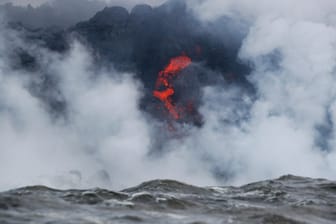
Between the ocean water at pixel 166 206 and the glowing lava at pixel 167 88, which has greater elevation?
the glowing lava at pixel 167 88

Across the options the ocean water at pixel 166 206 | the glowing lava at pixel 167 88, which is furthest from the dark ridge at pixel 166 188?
the glowing lava at pixel 167 88

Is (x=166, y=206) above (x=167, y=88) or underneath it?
underneath

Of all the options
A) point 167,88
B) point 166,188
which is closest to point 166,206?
point 166,188

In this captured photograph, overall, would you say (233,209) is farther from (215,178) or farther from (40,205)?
(215,178)

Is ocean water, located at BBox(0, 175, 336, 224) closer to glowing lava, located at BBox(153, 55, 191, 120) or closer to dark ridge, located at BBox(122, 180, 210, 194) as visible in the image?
dark ridge, located at BBox(122, 180, 210, 194)

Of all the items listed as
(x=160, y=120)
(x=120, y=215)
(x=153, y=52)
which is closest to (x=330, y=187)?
(x=120, y=215)

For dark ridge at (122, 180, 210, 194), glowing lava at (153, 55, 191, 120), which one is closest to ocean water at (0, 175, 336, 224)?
dark ridge at (122, 180, 210, 194)

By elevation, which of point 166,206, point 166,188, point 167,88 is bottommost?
point 166,206

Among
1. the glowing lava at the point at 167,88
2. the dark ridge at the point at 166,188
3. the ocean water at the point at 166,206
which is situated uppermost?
the glowing lava at the point at 167,88

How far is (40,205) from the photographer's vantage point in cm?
1077

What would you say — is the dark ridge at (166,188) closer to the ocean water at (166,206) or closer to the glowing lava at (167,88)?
the ocean water at (166,206)

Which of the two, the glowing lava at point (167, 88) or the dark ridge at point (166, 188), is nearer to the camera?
the dark ridge at point (166, 188)

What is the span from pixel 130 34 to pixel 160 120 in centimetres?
2607

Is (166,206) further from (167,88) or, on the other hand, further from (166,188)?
(167,88)
